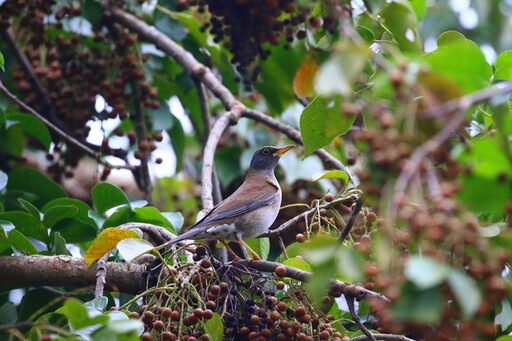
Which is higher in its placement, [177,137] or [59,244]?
[59,244]

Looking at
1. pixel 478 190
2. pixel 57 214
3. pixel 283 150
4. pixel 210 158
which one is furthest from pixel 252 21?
pixel 478 190

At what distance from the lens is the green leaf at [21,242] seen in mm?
3854

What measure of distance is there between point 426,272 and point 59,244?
10.3 ft

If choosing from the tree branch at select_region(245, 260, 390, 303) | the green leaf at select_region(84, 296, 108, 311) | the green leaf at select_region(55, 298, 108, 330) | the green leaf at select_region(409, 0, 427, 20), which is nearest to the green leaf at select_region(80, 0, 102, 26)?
the tree branch at select_region(245, 260, 390, 303)

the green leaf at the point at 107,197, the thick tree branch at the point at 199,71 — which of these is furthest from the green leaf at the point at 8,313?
the thick tree branch at the point at 199,71

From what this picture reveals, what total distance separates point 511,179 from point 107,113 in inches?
168

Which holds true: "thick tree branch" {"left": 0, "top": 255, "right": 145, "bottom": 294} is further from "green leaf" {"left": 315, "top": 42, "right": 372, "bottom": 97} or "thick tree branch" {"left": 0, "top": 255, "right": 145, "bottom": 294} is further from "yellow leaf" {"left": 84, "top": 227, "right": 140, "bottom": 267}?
"green leaf" {"left": 315, "top": 42, "right": 372, "bottom": 97}

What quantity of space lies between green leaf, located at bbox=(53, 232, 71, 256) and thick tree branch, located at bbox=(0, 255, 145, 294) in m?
0.17

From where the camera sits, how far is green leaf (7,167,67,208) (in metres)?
4.97

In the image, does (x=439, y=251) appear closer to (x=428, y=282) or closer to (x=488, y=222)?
(x=428, y=282)

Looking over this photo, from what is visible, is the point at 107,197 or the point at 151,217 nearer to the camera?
the point at 151,217

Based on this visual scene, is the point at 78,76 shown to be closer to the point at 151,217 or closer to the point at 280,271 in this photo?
the point at 151,217

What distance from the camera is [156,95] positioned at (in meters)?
5.77

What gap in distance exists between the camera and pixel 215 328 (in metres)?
2.94
